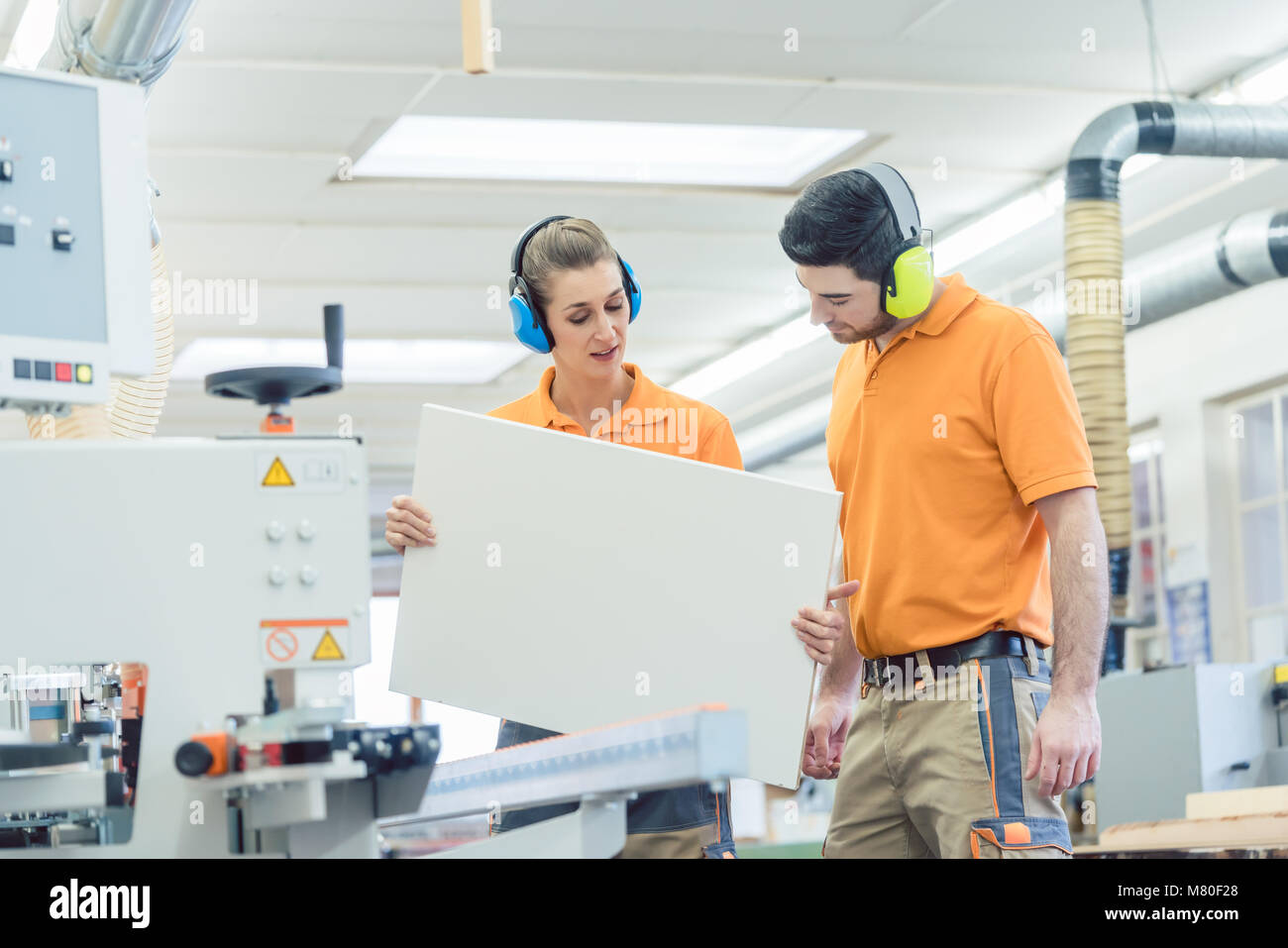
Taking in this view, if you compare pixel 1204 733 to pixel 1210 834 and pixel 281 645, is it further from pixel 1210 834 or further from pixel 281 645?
pixel 281 645

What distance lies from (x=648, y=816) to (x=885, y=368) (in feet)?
2.46

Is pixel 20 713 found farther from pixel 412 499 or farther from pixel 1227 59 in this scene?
pixel 1227 59

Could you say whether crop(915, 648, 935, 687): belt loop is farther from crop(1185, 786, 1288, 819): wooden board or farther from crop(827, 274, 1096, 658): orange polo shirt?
crop(1185, 786, 1288, 819): wooden board

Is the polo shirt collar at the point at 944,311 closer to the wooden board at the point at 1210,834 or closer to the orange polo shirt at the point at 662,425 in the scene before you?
the orange polo shirt at the point at 662,425

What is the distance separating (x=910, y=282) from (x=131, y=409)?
1886 mm

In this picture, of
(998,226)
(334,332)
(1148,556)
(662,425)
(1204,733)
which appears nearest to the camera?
(334,332)

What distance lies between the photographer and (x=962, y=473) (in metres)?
2.01

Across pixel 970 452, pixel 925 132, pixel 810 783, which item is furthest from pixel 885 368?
pixel 810 783

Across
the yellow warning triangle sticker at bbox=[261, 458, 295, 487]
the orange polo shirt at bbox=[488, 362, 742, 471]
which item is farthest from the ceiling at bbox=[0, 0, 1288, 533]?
the yellow warning triangle sticker at bbox=[261, 458, 295, 487]

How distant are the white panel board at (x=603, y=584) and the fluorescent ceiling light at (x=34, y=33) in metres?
2.82

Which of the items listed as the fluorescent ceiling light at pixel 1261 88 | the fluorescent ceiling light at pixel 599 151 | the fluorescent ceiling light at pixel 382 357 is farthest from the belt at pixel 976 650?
the fluorescent ceiling light at pixel 382 357

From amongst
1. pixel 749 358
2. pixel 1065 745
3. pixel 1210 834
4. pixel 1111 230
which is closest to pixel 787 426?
pixel 749 358

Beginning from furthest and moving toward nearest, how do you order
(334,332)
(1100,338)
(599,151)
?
(599,151) < (1100,338) < (334,332)

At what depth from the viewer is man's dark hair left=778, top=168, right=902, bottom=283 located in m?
2.05
